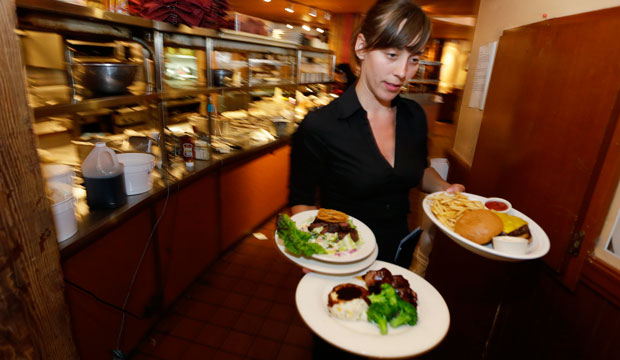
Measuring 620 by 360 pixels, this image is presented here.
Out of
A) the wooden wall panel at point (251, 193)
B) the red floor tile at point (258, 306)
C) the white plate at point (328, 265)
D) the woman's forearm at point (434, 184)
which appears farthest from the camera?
the wooden wall panel at point (251, 193)

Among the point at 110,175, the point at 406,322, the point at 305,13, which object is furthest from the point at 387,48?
the point at 305,13

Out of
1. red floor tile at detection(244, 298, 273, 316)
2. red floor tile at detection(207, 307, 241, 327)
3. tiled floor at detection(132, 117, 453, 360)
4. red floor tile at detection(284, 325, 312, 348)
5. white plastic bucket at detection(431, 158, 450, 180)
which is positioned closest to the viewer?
tiled floor at detection(132, 117, 453, 360)

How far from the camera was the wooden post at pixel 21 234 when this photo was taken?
3.45ft

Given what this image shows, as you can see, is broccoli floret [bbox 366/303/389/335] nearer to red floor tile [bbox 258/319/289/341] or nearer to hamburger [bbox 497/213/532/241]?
hamburger [bbox 497/213/532/241]

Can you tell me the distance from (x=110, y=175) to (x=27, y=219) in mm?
801

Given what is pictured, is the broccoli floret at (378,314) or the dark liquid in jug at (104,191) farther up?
the broccoli floret at (378,314)

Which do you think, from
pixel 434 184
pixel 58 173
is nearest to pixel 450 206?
pixel 434 184

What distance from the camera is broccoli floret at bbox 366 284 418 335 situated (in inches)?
37.7

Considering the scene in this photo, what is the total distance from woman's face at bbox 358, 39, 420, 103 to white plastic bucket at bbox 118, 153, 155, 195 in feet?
5.55

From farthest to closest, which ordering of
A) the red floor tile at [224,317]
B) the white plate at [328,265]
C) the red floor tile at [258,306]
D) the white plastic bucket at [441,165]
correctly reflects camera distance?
the white plastic bucket at [441,165] < the red floor tile at [258,306] < the red floor tile at [224,317] < the white plate at [328,265]

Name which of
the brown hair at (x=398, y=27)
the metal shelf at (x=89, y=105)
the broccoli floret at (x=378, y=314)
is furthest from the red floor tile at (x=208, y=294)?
the brown hair at (x=398, y=27)

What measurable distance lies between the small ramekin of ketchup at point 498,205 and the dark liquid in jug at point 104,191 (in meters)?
2.13

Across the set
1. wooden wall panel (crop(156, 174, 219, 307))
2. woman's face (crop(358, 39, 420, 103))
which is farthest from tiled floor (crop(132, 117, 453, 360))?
woman's face (crop(358, 39, 420, 103))

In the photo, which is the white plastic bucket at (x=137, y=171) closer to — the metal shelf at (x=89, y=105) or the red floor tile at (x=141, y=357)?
the metal shelf at (x=89, y=105)
